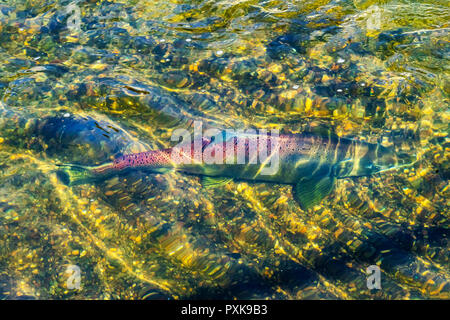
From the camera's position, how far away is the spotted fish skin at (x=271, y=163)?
4.75 metres

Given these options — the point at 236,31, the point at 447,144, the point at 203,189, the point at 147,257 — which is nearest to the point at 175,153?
→ the point at 203,189

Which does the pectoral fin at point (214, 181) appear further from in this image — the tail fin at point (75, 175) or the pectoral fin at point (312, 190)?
the tail fin at point (75, 175)

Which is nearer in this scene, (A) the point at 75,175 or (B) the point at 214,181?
(A) the point at 75,175

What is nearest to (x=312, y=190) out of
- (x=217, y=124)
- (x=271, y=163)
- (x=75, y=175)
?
(x=271, y=163)

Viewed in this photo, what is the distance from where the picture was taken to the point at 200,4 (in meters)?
7.56

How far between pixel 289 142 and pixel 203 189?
4.65ft

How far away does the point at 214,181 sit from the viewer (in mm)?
4836

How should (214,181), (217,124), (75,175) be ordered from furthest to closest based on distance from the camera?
(217,124) → (214,181) → (75,175)

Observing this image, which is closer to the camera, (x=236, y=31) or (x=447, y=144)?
(x=447, y=144)

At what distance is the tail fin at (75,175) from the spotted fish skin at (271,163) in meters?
0.01

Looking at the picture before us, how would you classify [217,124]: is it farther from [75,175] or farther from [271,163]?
[75,175]

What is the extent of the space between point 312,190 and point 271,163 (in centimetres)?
69

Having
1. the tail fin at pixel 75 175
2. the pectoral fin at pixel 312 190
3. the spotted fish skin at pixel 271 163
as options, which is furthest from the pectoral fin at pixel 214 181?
the tail fin at pixel 75 175
